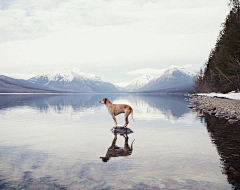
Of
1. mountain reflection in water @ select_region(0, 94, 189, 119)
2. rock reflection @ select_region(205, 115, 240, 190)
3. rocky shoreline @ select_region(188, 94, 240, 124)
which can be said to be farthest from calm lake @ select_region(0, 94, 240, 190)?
mountain reflection in water @ select_region(0, 94, 189, 119)

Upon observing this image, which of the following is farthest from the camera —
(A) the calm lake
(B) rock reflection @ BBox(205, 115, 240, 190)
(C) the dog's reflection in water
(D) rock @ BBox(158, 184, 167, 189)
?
(C) the dog's reflection in water

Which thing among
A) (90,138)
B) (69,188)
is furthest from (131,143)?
(69,188)

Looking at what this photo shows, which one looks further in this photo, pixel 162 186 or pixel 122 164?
pixel 122 164

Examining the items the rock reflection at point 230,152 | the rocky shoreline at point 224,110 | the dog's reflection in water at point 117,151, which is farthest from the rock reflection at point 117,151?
the rocky shoreline at point 224,110

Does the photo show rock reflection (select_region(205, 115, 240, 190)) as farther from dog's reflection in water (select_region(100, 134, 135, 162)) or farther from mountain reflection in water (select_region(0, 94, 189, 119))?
mountain reflection in water (select_region(0, 94, 189, 119))

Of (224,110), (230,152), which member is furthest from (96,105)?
(230,152)

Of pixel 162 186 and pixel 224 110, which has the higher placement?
pixel 224 110

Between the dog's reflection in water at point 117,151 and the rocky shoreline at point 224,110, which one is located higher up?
the rocky shoreline at point 224,110

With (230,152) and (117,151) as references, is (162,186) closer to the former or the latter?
(117,151)

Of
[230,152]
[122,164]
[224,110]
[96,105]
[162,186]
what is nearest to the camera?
[162,186]

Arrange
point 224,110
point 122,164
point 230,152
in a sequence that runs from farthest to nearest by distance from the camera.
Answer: point 224,110 < point 230,152 < point 122,164

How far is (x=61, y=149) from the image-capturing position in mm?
12469

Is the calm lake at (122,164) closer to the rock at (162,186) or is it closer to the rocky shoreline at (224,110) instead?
the rock at (162,186)

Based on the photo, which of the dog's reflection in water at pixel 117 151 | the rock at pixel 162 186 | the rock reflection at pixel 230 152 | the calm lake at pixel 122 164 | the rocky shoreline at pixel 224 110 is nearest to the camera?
the rock at pixel 162 186
